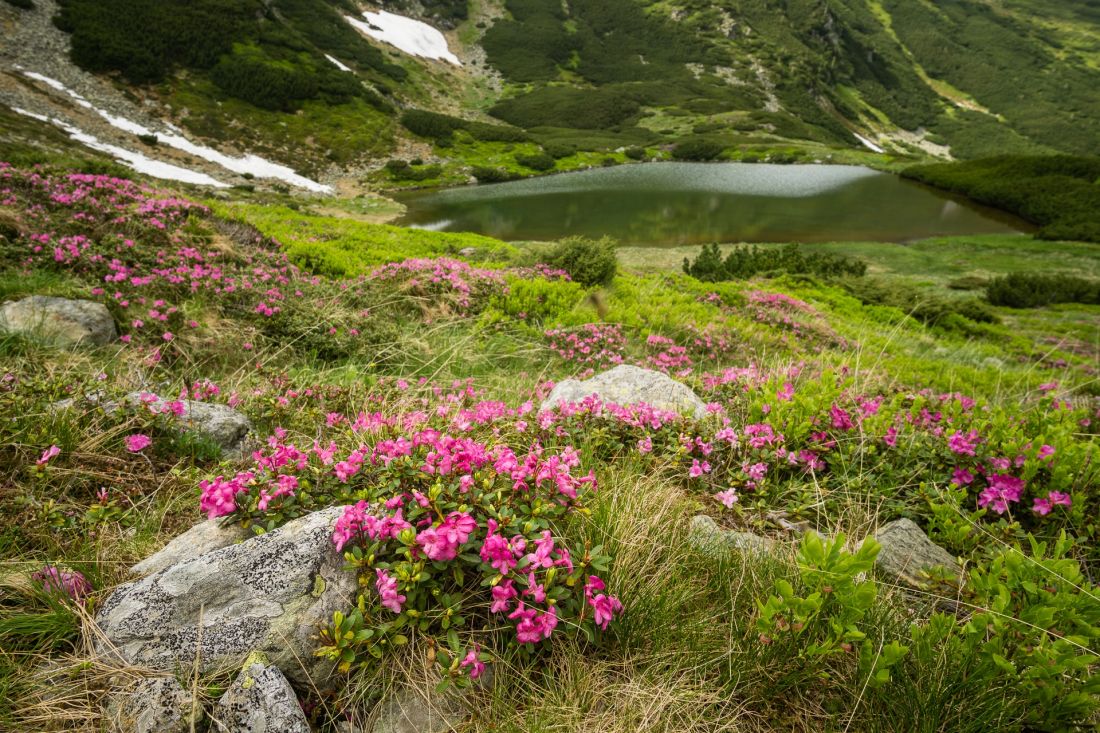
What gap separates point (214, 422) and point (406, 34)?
146691 mm

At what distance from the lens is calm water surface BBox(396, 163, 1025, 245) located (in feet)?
106

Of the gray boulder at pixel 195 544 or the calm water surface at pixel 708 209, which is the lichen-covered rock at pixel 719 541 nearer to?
the gray boulder at pixel 195 544

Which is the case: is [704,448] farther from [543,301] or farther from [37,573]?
[543,301]

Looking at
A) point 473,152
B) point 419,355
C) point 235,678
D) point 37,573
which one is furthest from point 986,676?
point 473,152

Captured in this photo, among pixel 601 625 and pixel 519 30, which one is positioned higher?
pixel 519 30

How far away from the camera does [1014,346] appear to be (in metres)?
12.2

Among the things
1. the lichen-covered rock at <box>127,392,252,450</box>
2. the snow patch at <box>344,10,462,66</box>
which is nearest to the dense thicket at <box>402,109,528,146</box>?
the snow patch at <box>344,10,462,66</box>

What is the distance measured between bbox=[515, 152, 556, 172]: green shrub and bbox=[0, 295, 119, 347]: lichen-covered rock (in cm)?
6585

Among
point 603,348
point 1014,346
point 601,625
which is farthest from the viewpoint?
point 1014,346

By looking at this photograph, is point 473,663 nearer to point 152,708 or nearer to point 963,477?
point 152,708

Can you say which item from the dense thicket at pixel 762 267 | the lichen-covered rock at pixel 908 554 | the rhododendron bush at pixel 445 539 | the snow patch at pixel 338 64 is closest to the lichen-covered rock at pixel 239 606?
the rhododendron bush at pixel 445 539

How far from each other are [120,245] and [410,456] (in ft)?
27.0

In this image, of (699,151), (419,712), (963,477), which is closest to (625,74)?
(699,151)

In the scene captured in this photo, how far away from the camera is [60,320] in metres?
4.62
